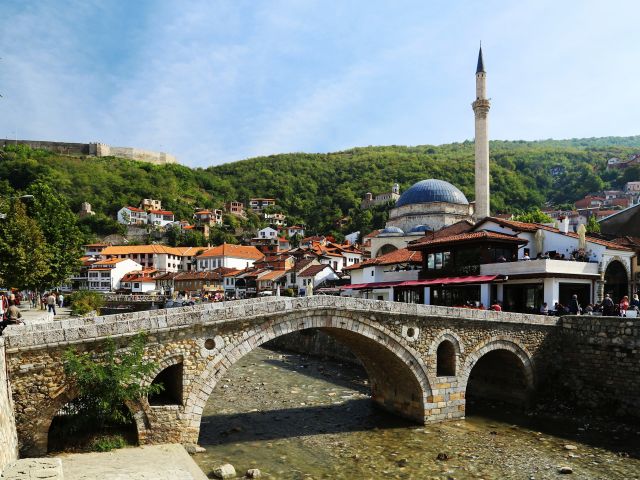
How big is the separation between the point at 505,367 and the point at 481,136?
21.0 metres

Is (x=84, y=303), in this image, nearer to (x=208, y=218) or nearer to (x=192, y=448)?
(x=192, y=448)

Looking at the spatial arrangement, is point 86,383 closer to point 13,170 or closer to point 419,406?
point 419,406

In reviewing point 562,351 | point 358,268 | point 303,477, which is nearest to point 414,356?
point 303,477

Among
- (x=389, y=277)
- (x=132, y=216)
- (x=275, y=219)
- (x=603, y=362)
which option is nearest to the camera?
(x=603, y=362)

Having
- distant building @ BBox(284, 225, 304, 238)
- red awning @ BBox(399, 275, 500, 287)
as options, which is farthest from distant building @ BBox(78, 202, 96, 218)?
red awning @ BBox(399, 275, 500, 287)

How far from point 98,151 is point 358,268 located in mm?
110634

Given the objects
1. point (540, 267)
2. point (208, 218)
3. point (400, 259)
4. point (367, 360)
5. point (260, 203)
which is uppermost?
point (260, 203)

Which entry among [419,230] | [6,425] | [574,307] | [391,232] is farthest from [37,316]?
[419,230]

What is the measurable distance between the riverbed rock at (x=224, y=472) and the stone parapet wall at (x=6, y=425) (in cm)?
395

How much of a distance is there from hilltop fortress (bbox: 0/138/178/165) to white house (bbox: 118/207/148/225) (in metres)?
38.0

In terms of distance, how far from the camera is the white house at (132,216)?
3700 inches

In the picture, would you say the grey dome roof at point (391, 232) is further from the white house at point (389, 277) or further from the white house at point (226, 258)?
the white house at point (226, 258)

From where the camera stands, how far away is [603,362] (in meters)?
16.6

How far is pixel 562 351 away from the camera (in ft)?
58.8
